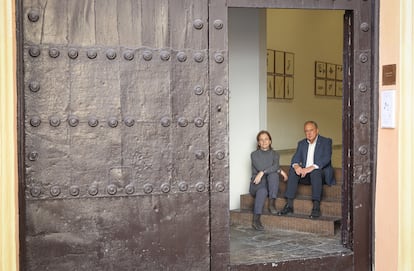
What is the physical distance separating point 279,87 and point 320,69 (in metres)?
1.29

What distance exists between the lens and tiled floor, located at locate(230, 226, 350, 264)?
412cm

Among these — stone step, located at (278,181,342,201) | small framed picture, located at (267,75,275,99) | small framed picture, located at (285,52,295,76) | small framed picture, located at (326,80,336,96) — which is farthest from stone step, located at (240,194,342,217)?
small framed picture, located at (326,80,336,96)

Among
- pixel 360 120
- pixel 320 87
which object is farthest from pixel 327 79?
pixel 360 120

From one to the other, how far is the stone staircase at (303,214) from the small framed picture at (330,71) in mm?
2802

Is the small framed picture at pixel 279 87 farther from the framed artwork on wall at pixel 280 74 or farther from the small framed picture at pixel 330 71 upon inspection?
the small framed picture at pixel 330 71

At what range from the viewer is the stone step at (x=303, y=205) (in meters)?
5.59

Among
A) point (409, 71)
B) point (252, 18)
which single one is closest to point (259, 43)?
point (252, 18)

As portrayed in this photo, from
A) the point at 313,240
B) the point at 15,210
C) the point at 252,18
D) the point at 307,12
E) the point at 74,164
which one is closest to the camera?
the point at 15,210

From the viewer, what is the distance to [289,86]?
7754 millimetres

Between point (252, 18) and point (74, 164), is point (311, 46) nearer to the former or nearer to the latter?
point (252, 18)

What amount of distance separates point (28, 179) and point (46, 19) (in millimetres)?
918

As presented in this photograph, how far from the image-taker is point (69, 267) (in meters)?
3.57

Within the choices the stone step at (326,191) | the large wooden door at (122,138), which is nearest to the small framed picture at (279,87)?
the stone step at (326,191)

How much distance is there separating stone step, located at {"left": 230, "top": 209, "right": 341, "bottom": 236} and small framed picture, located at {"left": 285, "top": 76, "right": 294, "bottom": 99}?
2.26m
